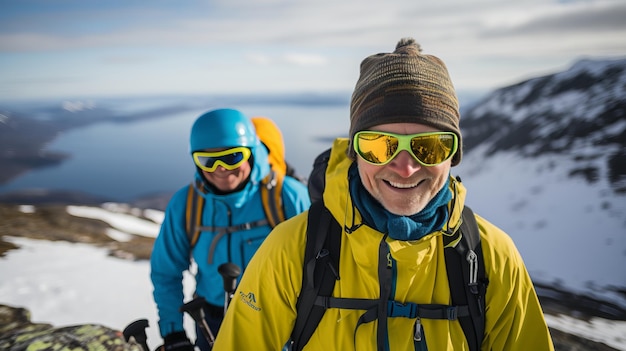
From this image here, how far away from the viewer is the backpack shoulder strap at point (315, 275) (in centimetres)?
226

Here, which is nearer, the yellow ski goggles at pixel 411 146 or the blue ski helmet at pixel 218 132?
the yellow ski goggles at pixel 411 146

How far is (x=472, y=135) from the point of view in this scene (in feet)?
237

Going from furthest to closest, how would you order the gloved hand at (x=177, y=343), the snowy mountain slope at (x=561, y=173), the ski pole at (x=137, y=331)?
Answer: 1. the snowy mountain slope at (x=561, y=173)
2. the gloved hand at (x=177, y=343)
3. the ski pole at (x=137, y=331)

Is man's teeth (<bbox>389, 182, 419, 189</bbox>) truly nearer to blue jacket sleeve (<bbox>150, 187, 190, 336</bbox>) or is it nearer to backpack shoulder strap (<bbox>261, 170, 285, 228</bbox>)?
backpack shoulder strap (<bbox>261, 170, 285, 228</bbox>)

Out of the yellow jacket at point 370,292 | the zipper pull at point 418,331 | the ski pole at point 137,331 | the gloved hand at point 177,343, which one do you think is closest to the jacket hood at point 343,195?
the yellow jacket at point 370,292

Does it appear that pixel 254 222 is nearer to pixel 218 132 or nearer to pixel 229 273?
pixel 229 273

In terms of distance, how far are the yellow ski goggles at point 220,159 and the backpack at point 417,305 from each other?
1.91 metres

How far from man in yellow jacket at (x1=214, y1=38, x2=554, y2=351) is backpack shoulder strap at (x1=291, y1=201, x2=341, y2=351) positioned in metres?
0.04

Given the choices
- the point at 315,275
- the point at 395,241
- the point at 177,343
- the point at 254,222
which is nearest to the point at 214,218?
the point at 254,222

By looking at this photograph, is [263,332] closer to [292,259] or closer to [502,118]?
[292,259]

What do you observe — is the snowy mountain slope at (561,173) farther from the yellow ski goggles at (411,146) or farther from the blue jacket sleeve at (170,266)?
the blue jacket sleeve at (170,266)

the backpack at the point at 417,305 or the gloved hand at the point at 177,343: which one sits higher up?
the backpack at the point at 417,305

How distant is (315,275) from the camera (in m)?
2.27

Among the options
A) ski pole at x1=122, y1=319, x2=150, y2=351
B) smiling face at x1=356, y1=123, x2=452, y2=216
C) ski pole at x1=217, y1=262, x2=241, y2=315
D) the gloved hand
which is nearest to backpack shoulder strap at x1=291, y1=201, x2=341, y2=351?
smiling face at x1=356, y1=123, x2=452, y2=216
